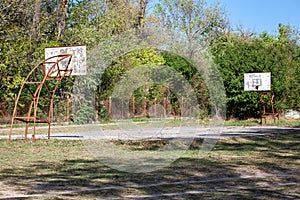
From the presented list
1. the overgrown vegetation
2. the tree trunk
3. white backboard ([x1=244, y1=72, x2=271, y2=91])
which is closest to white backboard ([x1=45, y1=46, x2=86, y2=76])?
the overgrown vegetation

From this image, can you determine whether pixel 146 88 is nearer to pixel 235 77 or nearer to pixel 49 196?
pixel 235 77

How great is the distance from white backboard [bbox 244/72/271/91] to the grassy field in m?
13.0

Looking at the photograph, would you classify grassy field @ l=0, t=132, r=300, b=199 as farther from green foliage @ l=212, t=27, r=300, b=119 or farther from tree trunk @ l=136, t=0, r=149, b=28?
tree trunk @ l=136, t=0, r=149, b=28

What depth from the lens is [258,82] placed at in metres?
27.6

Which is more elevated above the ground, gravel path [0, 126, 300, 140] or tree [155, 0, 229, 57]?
tree [155, 0, 229, 57]

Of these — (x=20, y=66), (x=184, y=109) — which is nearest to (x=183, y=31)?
(x=184, y=109)

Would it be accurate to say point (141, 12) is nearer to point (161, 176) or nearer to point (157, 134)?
point (157, 134)

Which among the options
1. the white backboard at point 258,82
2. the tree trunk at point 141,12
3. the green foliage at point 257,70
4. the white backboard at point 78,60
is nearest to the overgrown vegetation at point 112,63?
the green foliage at point 257,70

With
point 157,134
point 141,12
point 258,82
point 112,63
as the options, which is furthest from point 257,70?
point 141,12

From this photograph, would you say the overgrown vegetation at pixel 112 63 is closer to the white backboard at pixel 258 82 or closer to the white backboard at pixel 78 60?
the white backboard at pixel 258 82

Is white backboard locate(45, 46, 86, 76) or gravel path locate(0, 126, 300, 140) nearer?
white backboard locate(45, 46, 86, 76)

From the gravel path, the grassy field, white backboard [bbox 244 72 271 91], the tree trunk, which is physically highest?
the tree trunk

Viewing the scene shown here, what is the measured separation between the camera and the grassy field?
7.54 metres

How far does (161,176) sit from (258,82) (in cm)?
1901
